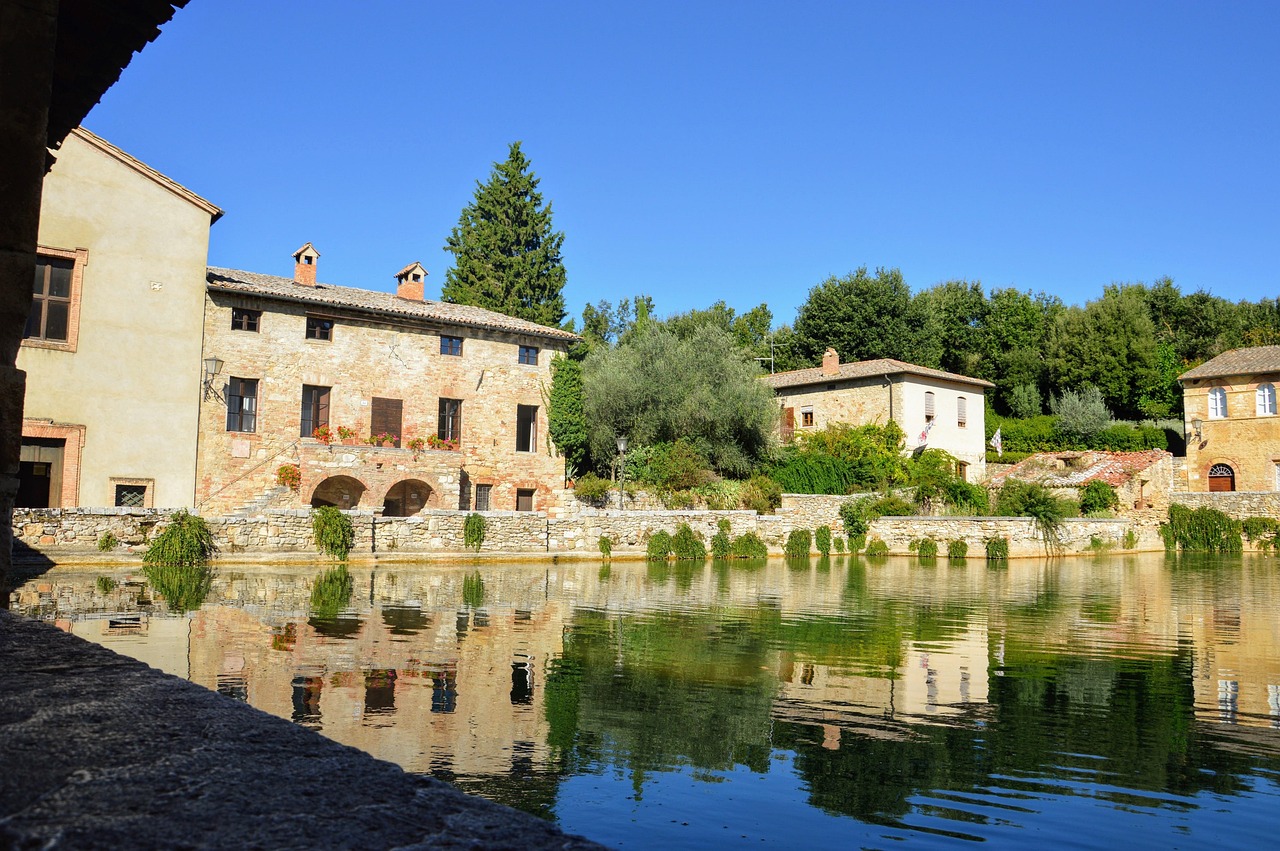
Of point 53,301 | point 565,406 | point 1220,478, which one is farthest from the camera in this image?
point 1220,478

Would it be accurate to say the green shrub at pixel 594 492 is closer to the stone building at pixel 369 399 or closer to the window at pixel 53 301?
the stone building at pixel 369 399

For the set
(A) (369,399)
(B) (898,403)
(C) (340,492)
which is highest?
(B) (898,403)

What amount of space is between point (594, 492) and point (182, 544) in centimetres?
1333

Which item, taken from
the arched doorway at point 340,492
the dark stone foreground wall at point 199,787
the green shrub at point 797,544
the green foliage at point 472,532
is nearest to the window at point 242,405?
the arched doorway at point 340,492

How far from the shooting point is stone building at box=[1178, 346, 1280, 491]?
1588 inches

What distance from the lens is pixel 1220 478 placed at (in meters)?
41.9

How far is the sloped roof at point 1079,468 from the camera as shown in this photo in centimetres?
3634

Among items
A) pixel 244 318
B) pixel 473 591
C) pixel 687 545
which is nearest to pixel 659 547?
pixel 687 545

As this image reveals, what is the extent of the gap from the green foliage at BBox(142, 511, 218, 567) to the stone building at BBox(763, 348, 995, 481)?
25.1 metres

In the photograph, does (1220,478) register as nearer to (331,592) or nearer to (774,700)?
(331,592)

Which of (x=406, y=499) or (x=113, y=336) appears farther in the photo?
(x=406, y=499)

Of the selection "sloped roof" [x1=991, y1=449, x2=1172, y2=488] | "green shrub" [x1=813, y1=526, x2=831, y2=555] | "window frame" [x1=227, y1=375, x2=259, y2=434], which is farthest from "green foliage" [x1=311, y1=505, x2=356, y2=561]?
"sloped roof" [x1=991, y1=449, x2=1172, y2=488]

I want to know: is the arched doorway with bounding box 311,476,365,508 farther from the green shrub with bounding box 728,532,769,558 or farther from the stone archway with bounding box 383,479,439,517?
the green shrub with bounding box 728,532,769,558

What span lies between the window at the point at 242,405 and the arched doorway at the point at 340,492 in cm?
268
